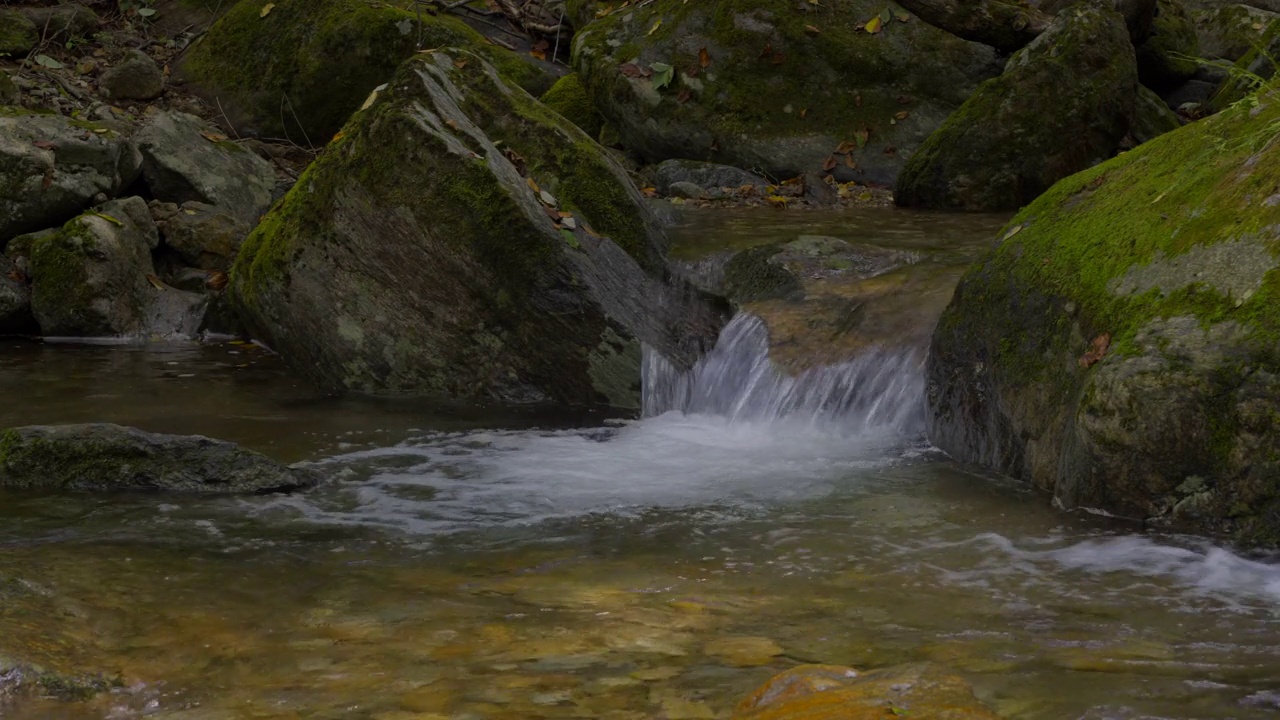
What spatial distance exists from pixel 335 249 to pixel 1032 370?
170 inches

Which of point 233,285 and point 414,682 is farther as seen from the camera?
point 233,285

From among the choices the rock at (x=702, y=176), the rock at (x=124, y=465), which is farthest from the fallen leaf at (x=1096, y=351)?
the rock at (x=702, y=176)

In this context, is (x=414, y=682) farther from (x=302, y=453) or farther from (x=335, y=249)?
(x=335, y=249)

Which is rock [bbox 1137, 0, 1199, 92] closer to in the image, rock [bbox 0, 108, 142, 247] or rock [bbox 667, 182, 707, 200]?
rock [bbox 667, 182, 707, 200]

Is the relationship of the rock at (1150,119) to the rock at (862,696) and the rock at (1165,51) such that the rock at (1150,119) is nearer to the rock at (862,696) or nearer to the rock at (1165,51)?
the rock at (1165,51)

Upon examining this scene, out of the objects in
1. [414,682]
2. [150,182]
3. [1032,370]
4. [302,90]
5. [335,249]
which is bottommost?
[414,682]

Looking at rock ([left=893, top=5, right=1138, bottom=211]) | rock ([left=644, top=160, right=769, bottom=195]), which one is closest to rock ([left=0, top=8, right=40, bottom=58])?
rock ([left=644, top=160, right=769, bottom=195])

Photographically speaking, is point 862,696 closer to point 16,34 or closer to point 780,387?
point 780,387

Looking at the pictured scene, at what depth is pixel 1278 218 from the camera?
4.91 m

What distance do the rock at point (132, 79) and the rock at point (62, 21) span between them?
1.20 metres

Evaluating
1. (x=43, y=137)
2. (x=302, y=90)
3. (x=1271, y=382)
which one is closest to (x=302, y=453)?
(x=1271, y=382)

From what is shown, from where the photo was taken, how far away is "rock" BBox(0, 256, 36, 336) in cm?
979

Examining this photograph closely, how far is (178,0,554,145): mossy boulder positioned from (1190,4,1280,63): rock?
7.57 metres

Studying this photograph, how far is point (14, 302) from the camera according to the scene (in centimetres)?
981
